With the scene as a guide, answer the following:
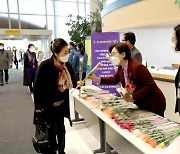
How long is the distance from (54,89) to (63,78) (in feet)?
0.52

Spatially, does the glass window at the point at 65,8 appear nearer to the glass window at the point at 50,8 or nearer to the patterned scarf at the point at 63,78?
the glass window at the point at 50,8

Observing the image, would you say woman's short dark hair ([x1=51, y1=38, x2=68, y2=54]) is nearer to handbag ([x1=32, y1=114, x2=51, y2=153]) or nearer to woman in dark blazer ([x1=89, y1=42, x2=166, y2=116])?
woman in dark blazer ([x1=89, y1=42, x2=166, y2=116])

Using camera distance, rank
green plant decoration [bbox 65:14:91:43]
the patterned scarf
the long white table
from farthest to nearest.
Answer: green plant decoration [bbox 65:14:91:43] < the patterned scarf < the long white table

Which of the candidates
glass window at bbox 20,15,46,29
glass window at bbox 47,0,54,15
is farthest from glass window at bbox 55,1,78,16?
glass window at bbox 20,15,46,29

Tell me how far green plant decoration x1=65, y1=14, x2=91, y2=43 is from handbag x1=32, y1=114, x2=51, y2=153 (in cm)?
786

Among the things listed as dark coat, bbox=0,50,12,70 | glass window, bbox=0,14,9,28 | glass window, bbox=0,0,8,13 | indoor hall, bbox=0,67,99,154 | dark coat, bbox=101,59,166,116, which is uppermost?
glass window, bbox=0,0,8,13

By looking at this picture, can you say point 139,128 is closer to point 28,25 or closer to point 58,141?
point 58,141

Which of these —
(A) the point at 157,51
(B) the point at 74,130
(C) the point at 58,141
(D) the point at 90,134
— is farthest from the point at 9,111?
(A) the point at 157,51

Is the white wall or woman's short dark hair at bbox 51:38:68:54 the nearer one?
woman's short dark hair at bbox 51:38:68:54

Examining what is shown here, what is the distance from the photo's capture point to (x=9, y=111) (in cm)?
492

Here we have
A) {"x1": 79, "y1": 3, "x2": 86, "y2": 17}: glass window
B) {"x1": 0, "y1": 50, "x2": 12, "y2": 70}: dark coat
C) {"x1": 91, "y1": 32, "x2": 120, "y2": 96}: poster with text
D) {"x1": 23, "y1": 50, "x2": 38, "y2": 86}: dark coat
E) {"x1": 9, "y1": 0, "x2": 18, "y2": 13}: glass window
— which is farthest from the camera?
{"x1": 79, "y1": 3, "x2": 86, "y2": 17}: glass window

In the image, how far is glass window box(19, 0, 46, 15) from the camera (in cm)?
1227

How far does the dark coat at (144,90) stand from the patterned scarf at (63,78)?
68 centimetres

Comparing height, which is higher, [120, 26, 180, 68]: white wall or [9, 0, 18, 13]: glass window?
[9, 0, 18, 13]: glass window
